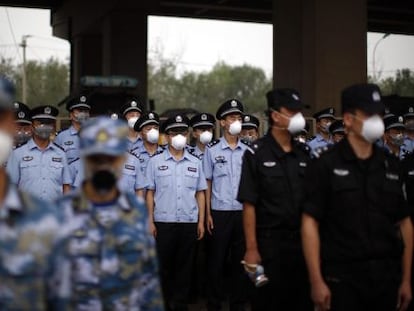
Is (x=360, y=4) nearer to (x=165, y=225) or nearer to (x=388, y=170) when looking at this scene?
(x=165, y=225)

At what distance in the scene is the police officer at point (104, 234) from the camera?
3.43m

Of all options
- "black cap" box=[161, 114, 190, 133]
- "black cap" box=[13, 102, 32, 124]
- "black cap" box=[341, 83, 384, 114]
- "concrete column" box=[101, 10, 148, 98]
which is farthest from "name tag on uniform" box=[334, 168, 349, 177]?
"concrete column" box=[101, 10, 148, 98]

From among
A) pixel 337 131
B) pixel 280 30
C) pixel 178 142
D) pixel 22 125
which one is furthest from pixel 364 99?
pixel 280 30

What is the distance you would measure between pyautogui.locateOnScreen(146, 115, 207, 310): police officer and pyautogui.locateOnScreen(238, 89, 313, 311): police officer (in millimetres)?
2528

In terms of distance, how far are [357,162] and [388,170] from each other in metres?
0.23

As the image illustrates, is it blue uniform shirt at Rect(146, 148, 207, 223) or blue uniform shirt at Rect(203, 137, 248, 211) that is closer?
blue uniform shirt at Rect(146, 148, 207, 223)

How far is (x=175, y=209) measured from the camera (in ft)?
25.9

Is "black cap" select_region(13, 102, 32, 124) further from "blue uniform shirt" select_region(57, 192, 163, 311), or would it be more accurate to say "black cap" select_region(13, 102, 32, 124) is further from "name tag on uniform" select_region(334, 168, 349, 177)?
"blue uniform shirt" select_region(57, 192, 163, 311)

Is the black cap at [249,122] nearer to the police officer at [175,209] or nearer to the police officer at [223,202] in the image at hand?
the police officer at [223,202]

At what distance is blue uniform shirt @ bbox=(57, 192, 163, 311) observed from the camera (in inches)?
135

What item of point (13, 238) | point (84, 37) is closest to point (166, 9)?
point (84, 37)

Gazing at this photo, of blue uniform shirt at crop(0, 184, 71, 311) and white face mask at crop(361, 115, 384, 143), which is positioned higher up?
white face mask at crop(361, 115, 384, 143)

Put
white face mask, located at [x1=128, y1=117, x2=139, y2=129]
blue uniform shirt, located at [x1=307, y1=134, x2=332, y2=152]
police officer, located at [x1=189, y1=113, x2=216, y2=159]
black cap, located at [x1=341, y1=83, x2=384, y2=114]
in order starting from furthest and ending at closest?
blue uniform shirt, located at [x1=307, y1=134, x2=332, y2=152] → white face mask, located at [x1=128, y1=117, x2=139, y2=129] → police officer, located at [x1=189, y1=113, x2=216, y2=159] → black cap, located at [x1=341, y1=83, x2=384, y2=114]

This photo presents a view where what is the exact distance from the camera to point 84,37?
90.9 feet
